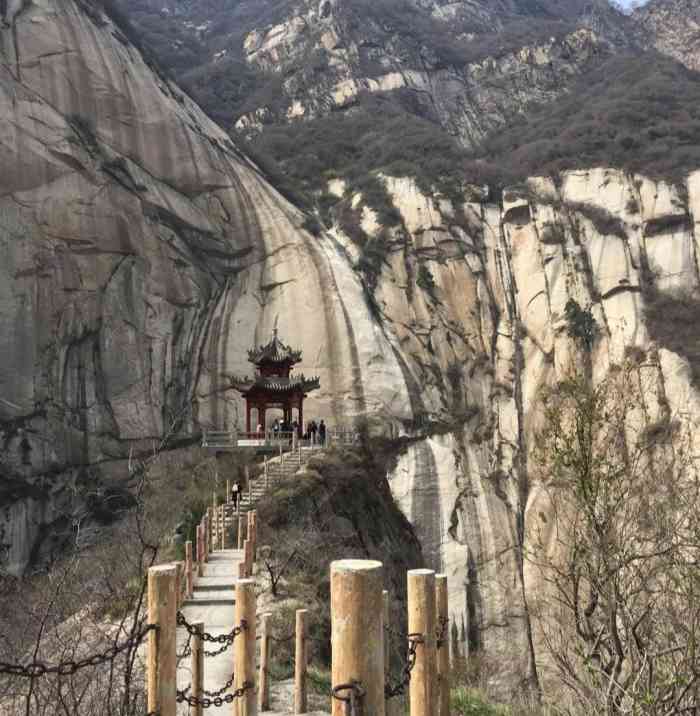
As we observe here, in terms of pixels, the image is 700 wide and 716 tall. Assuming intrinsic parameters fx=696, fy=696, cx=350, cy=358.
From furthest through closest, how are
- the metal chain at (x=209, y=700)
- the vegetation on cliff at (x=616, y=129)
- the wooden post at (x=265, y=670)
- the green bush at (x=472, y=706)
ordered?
the vegetation on cliff at (x=616, y=129), the green bush at (x=472, y=706), the wooden post at (x=265, y=670), the metal chain at (x=209, y=700)

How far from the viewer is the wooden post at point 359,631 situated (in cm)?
282

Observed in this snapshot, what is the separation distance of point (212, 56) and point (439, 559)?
4944 centimetres

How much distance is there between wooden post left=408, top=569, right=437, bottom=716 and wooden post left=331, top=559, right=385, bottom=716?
1318mm

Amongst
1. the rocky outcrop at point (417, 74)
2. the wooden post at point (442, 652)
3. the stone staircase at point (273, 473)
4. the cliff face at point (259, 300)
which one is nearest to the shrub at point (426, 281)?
the cliff face at point (259, 300)

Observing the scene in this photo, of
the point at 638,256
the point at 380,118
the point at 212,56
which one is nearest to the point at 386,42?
the point at 380,118

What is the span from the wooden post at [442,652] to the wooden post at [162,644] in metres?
2.02

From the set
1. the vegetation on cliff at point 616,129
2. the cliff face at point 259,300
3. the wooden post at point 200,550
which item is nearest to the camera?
the wooden post at point 200,550

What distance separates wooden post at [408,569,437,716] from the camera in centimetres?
409

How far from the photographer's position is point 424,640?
4145 mm

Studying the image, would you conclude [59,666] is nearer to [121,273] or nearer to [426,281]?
Result: [121,273]

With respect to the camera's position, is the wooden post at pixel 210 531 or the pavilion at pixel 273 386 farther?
A: the pavilion at pixel 273 386

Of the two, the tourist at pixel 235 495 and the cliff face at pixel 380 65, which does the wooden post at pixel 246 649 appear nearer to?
the tourist at pixel 235 495

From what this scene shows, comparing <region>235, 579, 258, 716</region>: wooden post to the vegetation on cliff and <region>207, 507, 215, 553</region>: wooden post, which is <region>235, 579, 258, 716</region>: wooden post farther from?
the vegetation on cliff

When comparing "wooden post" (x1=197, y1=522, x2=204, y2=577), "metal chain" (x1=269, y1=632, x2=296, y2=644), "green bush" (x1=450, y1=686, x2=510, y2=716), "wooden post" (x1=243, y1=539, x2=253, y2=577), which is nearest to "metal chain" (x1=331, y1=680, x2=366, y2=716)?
"green bush" (x1=450, y1=686, x2=510, y2=716)
